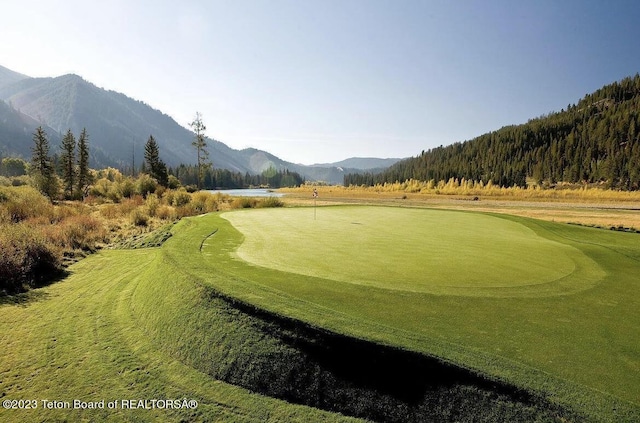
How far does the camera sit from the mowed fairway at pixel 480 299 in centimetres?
331

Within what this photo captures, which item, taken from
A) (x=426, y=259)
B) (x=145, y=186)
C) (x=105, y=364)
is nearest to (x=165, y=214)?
(x=105, y=364)

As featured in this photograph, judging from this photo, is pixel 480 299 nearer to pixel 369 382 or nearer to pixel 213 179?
pixel 369 382


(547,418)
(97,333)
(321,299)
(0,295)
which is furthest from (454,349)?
(0,295)

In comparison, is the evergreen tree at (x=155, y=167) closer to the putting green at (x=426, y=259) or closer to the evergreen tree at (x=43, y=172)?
the evergreen tree at (x=43, y=172)

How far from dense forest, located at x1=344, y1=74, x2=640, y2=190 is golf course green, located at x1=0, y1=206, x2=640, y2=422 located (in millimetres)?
87141

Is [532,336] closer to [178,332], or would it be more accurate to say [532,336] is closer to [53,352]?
[178,332]

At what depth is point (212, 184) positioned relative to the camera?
456 feet

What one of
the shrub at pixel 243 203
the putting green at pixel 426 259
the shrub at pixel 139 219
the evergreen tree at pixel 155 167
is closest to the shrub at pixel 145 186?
the shrub at pixel 243 203

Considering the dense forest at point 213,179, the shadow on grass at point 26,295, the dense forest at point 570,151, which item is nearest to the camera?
the shadow on grass at point 26,295

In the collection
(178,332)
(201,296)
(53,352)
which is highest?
(201,296)

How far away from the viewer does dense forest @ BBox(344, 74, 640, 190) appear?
259 ft

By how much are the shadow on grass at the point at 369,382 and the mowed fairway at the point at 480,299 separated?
0.44 feet

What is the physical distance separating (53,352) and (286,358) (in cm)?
385

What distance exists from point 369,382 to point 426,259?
4.25 meters
